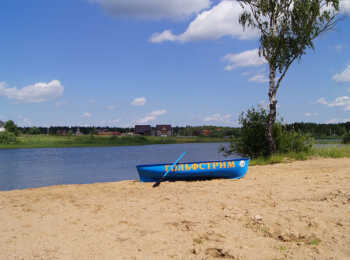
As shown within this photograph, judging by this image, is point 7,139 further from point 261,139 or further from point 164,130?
point 261,139

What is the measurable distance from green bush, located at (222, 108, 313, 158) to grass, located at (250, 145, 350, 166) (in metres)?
0.67

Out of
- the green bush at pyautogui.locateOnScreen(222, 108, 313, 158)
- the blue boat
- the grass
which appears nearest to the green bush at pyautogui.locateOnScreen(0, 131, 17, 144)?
the green bush at pyautogui.locateOnScreen(222, 108, 313, 158)

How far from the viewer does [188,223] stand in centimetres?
671

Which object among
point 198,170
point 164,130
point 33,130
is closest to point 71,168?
point 198,170

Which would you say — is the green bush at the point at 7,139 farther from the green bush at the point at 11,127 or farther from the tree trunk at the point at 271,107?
the tree trunk at the point at 271,107

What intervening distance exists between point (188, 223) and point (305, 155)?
42.9 feet

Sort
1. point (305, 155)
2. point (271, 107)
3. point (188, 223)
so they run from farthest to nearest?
1. point (271, 107)
2. point (305, 155)
3. point (188, 223)

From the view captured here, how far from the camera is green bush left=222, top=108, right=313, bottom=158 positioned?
19.1 meters

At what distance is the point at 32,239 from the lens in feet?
20.5

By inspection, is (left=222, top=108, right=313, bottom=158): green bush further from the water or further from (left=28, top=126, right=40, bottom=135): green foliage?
(left=28, top=126, right=40, bottom=135): green foliage

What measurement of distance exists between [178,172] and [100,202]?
3.66 m

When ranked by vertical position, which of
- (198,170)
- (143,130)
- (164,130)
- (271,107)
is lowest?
(198,170)

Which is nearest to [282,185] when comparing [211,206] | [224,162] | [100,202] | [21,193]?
[224,162]

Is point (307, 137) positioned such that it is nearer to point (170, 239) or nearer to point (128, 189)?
point (128, 189)
